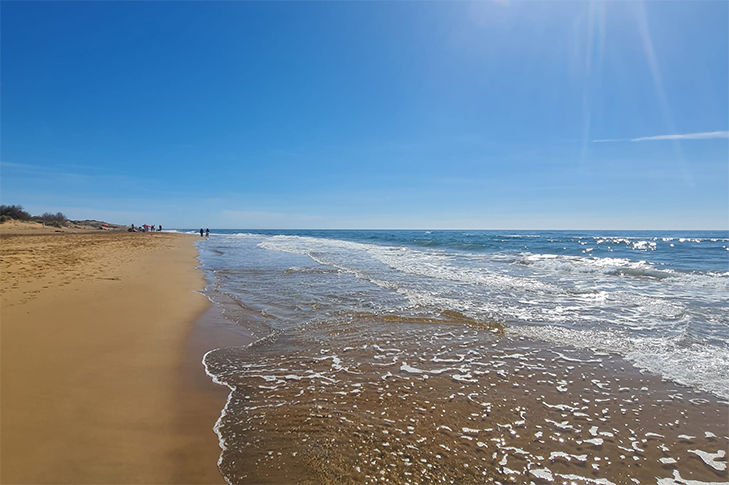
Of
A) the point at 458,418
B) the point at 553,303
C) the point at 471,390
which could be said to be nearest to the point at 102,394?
the point at 458,418

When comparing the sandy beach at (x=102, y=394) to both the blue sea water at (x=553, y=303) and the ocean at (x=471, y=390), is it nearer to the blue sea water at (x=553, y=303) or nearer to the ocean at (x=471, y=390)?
the ocean at (x=471, y=390)

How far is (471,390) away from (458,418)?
0.80m

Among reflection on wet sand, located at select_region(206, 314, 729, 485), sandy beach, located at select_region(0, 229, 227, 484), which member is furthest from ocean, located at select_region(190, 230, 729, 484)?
sandy beach, located at select_region(0, 229, 227, 484)

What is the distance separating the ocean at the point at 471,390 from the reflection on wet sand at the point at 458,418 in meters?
0.02

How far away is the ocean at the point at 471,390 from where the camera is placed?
3.21 m

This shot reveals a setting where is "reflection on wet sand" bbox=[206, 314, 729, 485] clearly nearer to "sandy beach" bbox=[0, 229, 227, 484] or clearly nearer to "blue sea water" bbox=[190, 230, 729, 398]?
"sandy beach" bbox=[0, 229, 227, 484]

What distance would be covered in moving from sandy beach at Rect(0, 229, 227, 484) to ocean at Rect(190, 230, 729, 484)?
0.39 metres

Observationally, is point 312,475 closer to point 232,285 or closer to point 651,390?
point 651,390

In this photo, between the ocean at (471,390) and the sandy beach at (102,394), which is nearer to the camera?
the sandy beach at (102,394)

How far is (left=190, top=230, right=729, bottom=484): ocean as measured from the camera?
3.21 metres

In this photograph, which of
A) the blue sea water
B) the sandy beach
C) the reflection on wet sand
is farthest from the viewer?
the blue sea water

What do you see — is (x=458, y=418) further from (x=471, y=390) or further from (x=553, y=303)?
(x=553, y=303)

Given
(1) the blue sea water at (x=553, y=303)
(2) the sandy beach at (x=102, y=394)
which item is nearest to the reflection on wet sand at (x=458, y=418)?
(2) the sandy beach at (x=102, y=394)

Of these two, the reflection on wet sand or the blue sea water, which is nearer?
the reflection on wet sand
